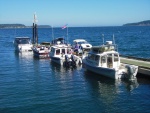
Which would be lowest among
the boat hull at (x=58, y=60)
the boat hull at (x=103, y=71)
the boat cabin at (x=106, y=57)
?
the boat hull at (x=103, y=71)

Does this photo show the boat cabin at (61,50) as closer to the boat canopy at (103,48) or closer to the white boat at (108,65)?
the white boat at (108,65)

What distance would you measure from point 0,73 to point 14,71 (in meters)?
2.07

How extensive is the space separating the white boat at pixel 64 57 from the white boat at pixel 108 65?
497cm

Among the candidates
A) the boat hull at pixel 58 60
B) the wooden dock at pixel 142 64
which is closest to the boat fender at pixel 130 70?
the wooden dock at pixel 142 64

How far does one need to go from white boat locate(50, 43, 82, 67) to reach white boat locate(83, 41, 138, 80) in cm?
497

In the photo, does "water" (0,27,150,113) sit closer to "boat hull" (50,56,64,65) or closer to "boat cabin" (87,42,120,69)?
"boat cabin" (87,42,120,69)

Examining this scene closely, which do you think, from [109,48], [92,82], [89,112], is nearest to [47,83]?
[92,82]

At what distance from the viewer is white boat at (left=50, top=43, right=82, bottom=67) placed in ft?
135

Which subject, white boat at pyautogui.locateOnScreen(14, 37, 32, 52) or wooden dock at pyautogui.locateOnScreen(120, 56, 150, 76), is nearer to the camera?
wooden dock at pyautogui.locateOnScreen(120, 56, 150, 76)

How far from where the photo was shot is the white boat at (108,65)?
30481 mm

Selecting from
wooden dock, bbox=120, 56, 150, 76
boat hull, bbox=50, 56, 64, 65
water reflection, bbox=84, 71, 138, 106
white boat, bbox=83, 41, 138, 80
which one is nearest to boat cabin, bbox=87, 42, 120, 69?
white boat, bbox=83, 41, 138, 80

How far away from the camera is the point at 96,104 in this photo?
2311 cm

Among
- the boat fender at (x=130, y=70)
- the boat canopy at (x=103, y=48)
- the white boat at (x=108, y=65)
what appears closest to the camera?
the boat fender at (x=130, y=70)

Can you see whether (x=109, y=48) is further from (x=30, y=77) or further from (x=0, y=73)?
(x=0, y=73)
